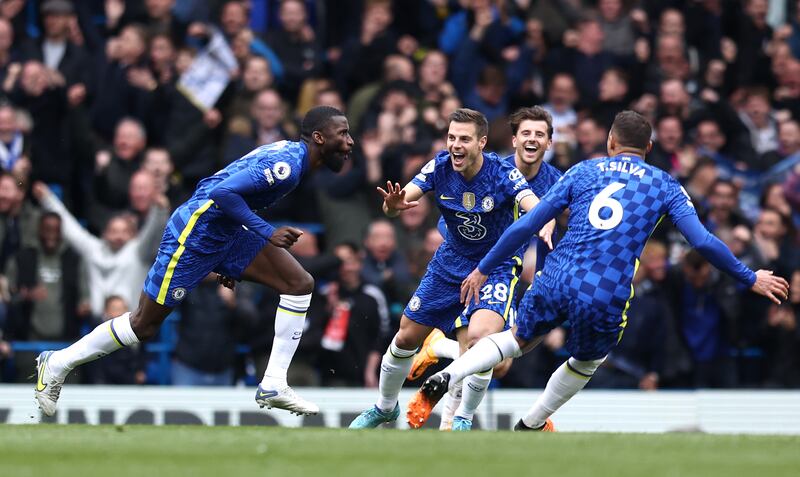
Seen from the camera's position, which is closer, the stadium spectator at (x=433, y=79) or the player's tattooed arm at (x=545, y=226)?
the player's tattooed arm at (x=545, y=226)

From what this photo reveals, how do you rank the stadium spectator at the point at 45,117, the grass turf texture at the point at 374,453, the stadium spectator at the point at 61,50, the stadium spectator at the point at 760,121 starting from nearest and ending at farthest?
the grass turf texture at the point at 374,453 < the stadium spectator at the point at 45,117 < the stadium spectator at the point at 61,50 < the stadium spectator at the point at 760,121

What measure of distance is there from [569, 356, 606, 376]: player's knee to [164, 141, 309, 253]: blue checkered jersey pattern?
8.01 ft

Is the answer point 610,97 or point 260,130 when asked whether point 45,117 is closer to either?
point 260,130

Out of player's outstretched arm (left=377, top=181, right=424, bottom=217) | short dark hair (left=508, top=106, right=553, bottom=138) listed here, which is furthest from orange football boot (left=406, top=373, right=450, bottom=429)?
short dark hair (left=508, top=106, right=553, bottom=138)

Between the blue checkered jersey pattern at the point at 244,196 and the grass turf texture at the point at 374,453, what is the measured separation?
1575 millimetres

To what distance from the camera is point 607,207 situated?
381 inches

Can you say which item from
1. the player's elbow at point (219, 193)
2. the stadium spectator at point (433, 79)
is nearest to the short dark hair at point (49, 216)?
the stadium spectator at point (433, 79)

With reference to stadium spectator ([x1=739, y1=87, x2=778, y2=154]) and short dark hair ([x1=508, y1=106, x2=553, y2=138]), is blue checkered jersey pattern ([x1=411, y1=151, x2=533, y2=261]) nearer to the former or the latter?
short dark hair ([x1=508, y1=106, x2=553, y2=138])

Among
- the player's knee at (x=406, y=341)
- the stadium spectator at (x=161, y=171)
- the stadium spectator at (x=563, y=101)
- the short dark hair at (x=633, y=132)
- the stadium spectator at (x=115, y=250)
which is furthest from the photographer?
the stadium spectator at (x=563, y=101)

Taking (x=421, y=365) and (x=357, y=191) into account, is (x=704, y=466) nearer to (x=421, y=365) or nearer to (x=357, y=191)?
(x=421, y=365)

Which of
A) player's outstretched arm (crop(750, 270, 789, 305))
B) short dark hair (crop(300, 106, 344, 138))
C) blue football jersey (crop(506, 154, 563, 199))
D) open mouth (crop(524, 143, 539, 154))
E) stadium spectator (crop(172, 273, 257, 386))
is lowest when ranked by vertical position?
stadium spectator (crop(172, 273, 257, 386))

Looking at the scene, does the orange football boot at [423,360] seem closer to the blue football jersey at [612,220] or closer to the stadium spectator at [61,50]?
the blue football jersey at [612,220]

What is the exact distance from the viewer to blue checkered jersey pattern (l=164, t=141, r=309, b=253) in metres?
10.4

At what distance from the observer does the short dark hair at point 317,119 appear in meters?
10.7
